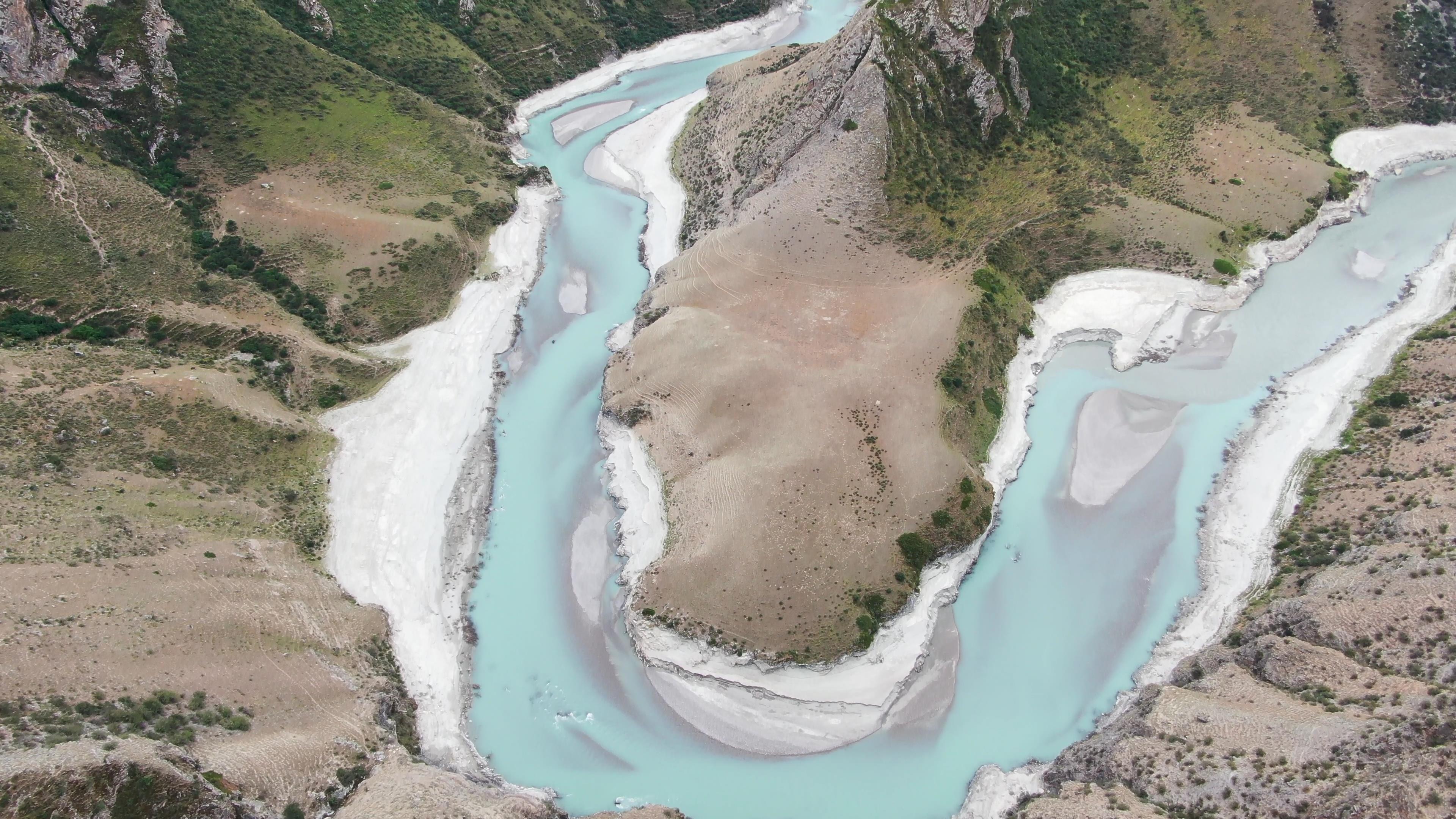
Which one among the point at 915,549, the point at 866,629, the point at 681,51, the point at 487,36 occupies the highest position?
the point at 487,36

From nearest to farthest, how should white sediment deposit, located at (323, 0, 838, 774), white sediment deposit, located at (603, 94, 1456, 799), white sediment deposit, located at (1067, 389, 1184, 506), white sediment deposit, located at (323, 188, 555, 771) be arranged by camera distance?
white sediment deposit, located at (603, 94, 1456, 799)
white sediment deposit, located at (323, 188, 555, 771)
white sediment deposit, located at (323, 0, 838, 774)
white sediment deposit, located at (1067, 389, 1184, 506)

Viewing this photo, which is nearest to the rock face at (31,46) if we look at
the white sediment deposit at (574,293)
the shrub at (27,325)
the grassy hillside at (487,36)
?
the grassy hillside at (487,36)

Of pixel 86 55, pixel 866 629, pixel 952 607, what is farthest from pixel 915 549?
pixel 86 55

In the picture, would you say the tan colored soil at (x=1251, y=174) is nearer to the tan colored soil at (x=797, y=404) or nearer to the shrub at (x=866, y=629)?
the tan colored soil at (x=797, y=404)

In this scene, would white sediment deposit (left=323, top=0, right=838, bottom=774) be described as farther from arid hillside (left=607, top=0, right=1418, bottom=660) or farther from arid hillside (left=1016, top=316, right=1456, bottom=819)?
arid hillside (left=1016, top=316, right=1456, bottom=819)

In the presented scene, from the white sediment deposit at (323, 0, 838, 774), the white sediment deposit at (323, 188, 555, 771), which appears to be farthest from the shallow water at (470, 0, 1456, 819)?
the white sediment deposit at (323, 188, 555, 771)

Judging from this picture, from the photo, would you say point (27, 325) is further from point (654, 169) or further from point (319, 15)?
point (654, 169)
